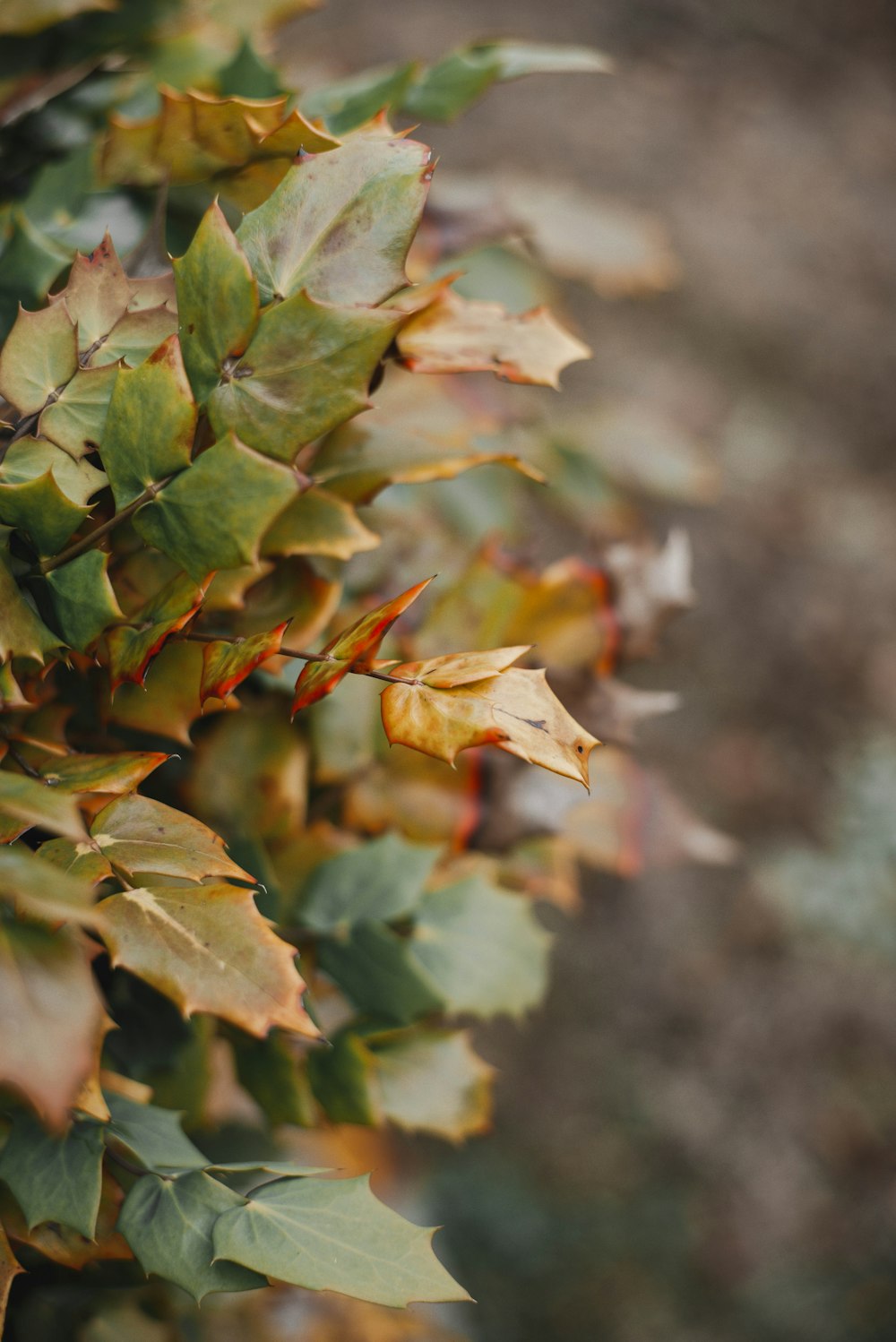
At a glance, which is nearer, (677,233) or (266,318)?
(266,318)

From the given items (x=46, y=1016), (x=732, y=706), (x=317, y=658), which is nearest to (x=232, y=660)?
(x=317, y=658)

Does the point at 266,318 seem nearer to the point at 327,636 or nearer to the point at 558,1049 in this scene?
the point at 327,636

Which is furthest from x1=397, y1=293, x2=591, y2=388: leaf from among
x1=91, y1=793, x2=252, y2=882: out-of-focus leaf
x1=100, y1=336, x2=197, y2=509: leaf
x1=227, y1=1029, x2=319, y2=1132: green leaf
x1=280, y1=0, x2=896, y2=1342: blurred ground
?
x1=280, y1=0, x2=896, y2=1342: blurred ground

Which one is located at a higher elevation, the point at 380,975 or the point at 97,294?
the point at 97,294

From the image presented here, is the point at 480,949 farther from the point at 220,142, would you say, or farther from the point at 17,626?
the point at 220,142

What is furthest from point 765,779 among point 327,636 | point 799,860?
point 327,636

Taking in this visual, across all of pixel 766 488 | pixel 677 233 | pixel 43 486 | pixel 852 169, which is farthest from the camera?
pixel 852 169
